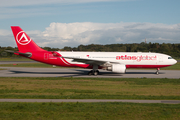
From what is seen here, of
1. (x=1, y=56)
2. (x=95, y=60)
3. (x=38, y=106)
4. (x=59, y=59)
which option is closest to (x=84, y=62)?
(x=95, y=60)

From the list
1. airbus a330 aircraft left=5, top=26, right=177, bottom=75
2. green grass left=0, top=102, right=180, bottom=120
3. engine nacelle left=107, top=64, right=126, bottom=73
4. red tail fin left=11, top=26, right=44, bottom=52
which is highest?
red tail fin left=11, top=26, right=44, bottom=52

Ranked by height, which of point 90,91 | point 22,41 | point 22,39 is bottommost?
point 90,91

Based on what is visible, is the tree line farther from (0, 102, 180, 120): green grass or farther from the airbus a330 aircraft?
(0, 102, 180, 120): green grass

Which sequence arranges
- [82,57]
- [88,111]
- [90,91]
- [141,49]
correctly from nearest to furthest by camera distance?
[88,111] → [90,91] → [82,57] → [141,49]

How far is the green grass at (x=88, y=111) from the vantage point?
30.0ft

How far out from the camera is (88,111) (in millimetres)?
10000

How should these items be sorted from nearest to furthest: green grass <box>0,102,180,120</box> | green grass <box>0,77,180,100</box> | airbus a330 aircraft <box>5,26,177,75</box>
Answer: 1. green grass <box>0,102,180,120</box>
2. green grass <box>0,77,180,100</box>
3. airbus a330 aircraft <box>5,26,177,75</box>

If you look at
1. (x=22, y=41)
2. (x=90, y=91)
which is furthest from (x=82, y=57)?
(x=90, y=91)

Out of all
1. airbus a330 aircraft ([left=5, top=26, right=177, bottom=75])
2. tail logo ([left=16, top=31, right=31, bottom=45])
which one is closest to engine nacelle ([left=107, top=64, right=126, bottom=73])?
airbus a330 aircraft ([left=5, top=26, right=177, bottom=75])

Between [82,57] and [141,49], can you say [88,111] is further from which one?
[141,49]

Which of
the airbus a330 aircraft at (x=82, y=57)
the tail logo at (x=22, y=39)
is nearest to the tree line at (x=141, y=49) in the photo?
the airbus a330 aircraft at (x=82, y=57)

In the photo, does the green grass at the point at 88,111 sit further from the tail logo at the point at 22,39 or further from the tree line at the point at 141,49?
the tree line at the point at 141,49

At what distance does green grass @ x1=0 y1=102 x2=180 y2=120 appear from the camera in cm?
→ 916

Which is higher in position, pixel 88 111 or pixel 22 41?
pixel 22 41
